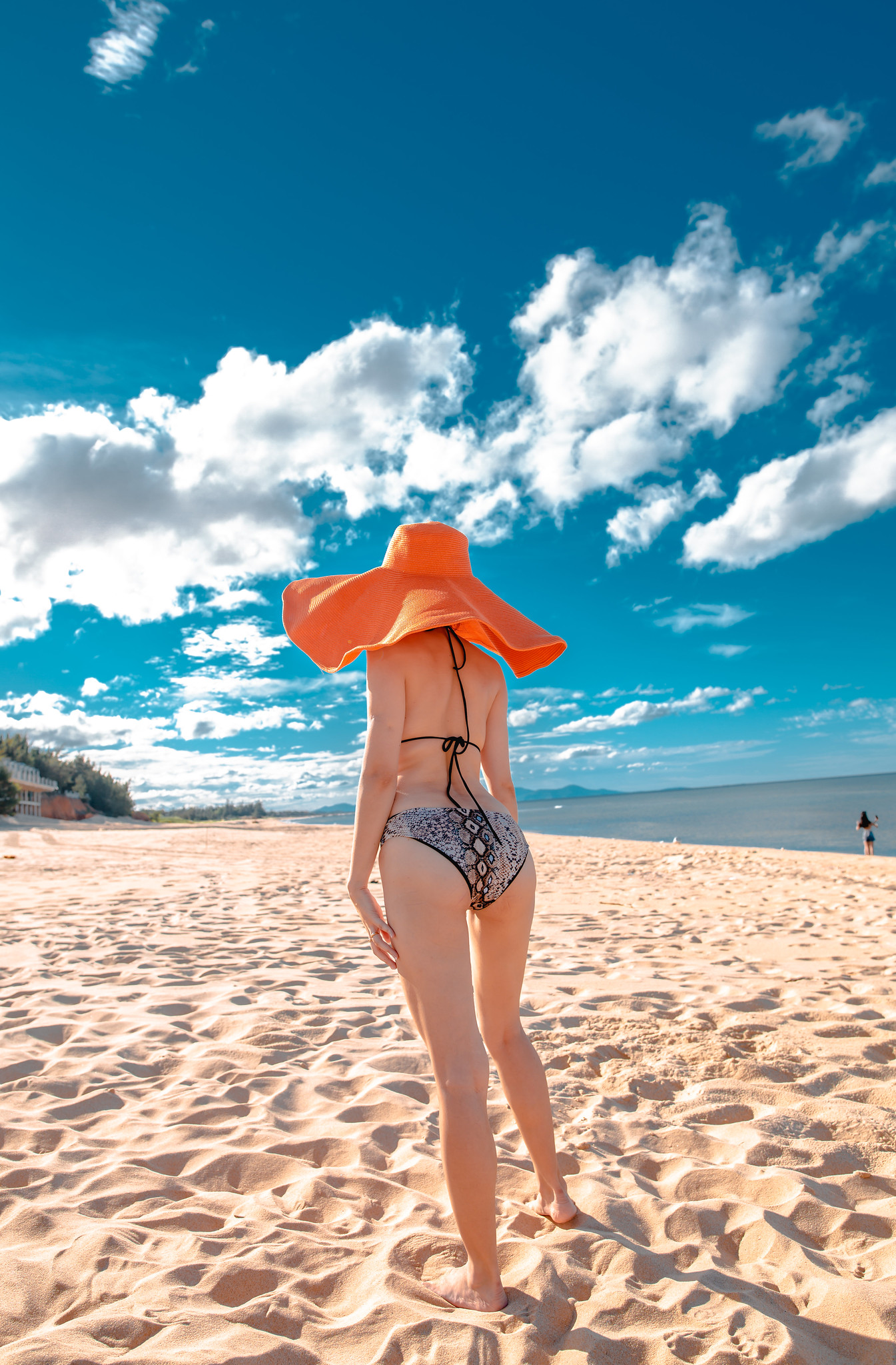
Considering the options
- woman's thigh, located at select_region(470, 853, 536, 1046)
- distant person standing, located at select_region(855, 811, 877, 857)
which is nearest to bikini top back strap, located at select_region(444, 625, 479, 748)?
woman's thigh, located at select_region(470, 853, 536, 1046)

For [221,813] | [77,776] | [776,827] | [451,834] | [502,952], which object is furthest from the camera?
[221,813]

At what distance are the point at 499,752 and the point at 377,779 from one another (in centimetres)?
51

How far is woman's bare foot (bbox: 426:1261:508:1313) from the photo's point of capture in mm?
1904

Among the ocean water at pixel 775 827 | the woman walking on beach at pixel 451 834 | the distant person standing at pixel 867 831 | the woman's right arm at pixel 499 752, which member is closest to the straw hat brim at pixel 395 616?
the woman walking on beach at pixel 451 834

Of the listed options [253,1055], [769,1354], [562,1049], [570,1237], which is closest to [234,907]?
[253,1055]

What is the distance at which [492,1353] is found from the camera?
1743 mm

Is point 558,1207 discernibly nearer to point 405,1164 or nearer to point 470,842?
point 405,1164

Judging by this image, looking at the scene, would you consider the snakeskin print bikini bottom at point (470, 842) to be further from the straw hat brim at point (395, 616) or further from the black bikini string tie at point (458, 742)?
the straw hat brim at point (395, 616)

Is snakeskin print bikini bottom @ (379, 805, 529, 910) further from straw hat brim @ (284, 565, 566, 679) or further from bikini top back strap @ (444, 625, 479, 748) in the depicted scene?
straw hat brim @ (284, 565, 566, 679)

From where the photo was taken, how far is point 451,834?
6.60ft

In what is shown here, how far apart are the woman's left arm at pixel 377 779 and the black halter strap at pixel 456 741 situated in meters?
0.12

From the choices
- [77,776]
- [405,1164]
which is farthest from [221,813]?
[405,1164]

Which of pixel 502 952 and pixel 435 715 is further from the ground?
pixel 435 715

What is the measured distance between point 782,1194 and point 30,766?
46.8 m
